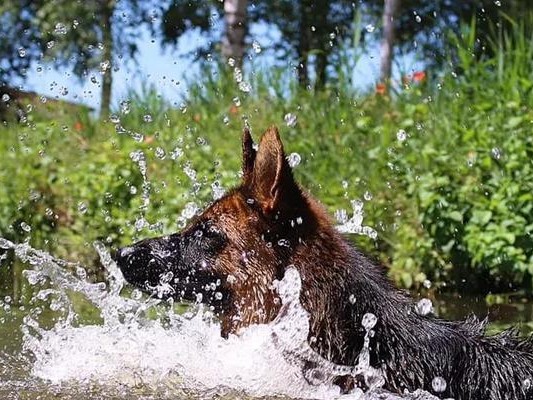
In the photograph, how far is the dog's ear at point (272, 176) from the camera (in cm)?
405

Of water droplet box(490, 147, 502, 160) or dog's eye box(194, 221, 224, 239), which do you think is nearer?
dog's eye box(194, 221, 224, 239)

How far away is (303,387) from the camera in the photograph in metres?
4.06

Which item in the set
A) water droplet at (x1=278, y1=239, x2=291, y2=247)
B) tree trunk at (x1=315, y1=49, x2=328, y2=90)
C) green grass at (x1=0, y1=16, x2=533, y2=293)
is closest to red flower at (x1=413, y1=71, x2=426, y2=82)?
green grass at (x1=0, y1=16, x2=533, y2=293)

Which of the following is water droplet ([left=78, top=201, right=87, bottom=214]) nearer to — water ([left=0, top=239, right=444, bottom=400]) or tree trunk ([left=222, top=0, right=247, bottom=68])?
water ([left=0, top=239, right=444, bottom=400])

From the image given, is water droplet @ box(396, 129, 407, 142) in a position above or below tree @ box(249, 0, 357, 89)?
below

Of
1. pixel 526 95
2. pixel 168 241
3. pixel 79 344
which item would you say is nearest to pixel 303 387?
pixel 168 241

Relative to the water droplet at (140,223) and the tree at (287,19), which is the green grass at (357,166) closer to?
the water droplet at (140,223)

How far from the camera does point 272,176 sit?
4.17 metres

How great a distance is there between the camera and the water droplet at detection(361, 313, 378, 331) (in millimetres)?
3939

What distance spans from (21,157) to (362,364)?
25.6 ft

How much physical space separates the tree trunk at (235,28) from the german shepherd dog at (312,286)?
10606 millimetres

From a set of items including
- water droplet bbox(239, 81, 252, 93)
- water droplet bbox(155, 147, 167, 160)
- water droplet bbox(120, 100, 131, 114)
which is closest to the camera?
water droplet bbox(155, 147, 167, 160)

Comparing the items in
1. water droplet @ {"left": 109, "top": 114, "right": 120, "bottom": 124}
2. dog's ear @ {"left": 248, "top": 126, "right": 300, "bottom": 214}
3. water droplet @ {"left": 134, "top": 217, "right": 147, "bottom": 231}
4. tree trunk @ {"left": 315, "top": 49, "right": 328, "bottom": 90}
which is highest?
tree trunk @ {"left": 315, "top": 49, "right": 328, "bottom": 90}

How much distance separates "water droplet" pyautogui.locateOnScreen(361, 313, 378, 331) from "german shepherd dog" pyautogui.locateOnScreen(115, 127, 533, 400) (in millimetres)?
23
